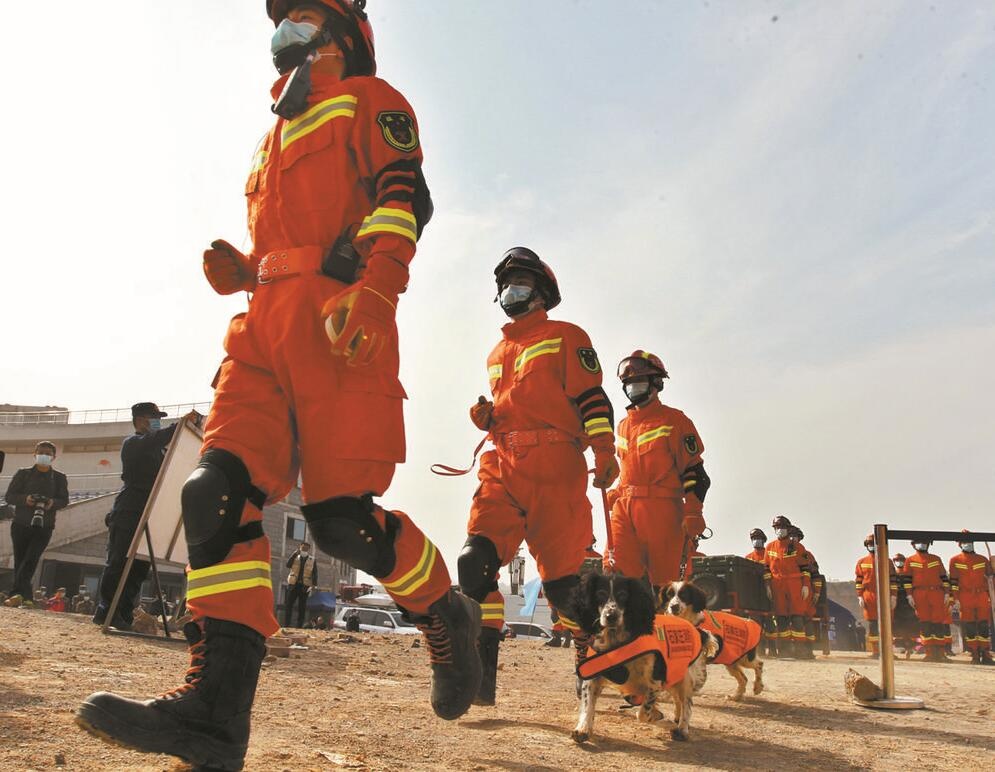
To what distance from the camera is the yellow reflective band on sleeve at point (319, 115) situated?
292 cm

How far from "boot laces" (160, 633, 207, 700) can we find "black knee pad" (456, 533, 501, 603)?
7.93 feet

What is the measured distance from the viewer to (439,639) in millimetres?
2850

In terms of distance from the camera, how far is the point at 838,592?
34406 mm

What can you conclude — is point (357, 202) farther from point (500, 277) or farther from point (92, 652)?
point (92, 652)

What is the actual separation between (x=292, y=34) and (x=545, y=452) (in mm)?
2760

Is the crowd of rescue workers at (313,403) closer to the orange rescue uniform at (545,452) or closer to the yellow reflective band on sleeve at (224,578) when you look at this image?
the yellow reflective band on sleeve at (224,578)

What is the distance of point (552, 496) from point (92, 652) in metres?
3.64

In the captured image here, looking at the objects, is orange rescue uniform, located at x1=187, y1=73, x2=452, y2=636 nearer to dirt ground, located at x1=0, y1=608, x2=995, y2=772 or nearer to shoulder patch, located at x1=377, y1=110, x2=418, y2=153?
shoulder patch, located at x1=377, y1=110, x2=418, y2=153

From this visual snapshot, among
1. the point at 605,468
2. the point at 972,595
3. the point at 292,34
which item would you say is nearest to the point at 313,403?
the point at 292,34

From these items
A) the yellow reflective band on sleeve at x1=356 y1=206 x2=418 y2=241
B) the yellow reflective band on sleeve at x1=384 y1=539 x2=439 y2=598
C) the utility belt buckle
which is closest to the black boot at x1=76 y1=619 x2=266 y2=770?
the yellow reflective band on sleeve at x1=384 y1=539 x2=439 y2=598

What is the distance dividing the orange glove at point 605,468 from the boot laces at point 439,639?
95.2 inches

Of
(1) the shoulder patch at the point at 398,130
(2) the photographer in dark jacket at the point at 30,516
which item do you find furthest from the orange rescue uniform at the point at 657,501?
(2) the photographer in dark jacket at the point at 30,516

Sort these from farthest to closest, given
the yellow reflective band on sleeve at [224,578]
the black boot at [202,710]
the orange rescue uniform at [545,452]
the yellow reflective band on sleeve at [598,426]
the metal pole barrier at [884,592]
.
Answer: the metal pole barrier at [884,592]
the yellow reflective band on sleeve at [598,426]
the orange rescue uniform at [545,452]
the yellow reflective band on sleeve at [224,578]
the black boot at [202,710]

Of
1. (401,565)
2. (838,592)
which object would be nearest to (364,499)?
(401,565)
